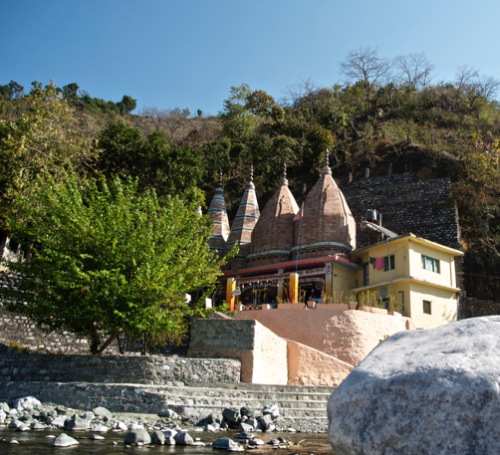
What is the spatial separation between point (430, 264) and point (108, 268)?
15767 mm

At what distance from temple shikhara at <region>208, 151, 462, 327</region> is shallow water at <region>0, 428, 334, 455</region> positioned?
11.5 meters

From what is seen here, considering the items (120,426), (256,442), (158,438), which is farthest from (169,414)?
(256,442)

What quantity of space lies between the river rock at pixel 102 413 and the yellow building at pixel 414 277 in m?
13.4

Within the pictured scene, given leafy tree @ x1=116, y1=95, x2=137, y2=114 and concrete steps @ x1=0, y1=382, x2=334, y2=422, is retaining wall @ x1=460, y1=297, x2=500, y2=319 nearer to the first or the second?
concrete steps @ x1=0, y1=382, x2=334, y2=422

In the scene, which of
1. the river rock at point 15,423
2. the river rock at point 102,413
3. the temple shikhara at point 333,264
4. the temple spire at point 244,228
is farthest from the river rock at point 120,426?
the temple spire at point 244,228

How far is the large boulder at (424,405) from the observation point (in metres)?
4.18

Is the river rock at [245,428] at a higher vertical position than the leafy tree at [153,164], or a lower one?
lower

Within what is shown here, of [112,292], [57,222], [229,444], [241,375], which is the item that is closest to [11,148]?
[57,222]

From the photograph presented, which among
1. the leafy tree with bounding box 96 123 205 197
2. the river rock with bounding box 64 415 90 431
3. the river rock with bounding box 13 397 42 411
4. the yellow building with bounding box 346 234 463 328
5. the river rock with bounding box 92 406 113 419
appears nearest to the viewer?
the river rock with bounding box 64 415 90 431

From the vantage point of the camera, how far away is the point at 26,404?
1068 centimetres

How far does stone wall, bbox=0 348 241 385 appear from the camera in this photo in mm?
12945

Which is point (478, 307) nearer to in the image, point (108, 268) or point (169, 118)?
point (108, 268)

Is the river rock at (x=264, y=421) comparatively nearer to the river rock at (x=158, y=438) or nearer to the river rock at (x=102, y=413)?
the river rock at (x=158, y=438)

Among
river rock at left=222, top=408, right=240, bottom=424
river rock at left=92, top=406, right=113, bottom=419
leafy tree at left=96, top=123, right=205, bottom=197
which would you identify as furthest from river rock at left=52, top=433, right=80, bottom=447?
leafy tree at left=96, top=123, right=205, bottom=197
